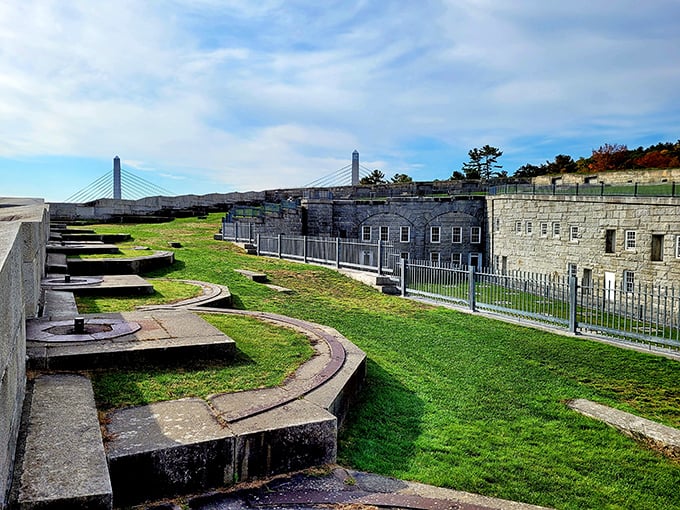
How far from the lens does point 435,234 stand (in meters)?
41.3

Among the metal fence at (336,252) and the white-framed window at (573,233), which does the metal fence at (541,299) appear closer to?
the metal fence at (336,252)

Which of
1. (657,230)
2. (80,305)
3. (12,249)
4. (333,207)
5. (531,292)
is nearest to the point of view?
(12,249)

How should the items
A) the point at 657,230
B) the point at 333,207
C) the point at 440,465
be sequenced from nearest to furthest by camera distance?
1. the point at 440,465
2. the point at 657,230
3. the point at 333,207

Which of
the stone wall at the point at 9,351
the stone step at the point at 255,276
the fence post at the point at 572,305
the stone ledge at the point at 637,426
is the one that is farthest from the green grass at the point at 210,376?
the stone step at the point at 255,276

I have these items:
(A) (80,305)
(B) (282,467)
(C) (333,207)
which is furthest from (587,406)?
(C) (333,207)

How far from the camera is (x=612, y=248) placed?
2883 cm

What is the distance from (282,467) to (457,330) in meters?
7.16

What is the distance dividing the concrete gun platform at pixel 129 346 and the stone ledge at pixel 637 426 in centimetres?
412

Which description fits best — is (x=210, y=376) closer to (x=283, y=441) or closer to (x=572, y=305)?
(x=283, y=441)

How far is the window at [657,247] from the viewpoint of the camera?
2616 cm

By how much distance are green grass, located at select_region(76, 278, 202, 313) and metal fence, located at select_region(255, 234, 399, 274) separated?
7367 mm

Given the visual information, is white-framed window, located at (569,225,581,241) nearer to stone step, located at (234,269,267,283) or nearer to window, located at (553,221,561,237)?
window, located at (553,221,561,237)

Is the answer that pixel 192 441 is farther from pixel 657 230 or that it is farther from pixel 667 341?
pixel 657 230

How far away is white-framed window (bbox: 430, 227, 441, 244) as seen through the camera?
41.2 meters
